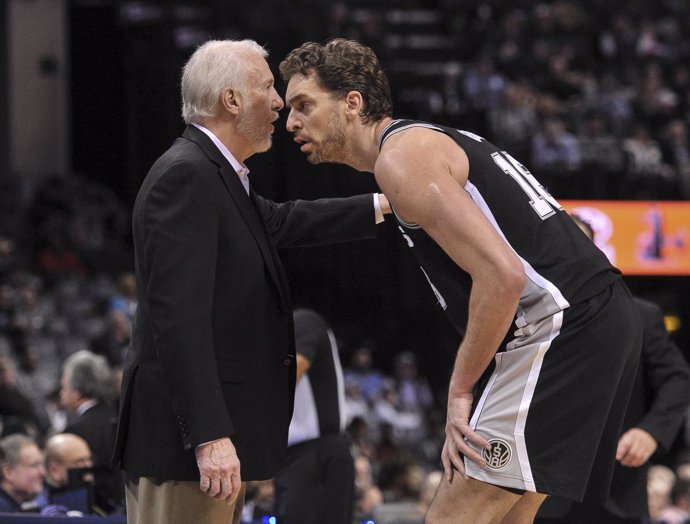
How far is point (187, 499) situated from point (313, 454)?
1.99 meters

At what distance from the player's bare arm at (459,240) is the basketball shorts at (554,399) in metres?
0.06

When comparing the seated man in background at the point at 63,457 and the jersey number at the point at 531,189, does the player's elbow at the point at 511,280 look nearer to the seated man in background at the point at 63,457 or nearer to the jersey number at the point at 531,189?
the jersey number at the point at 531,189

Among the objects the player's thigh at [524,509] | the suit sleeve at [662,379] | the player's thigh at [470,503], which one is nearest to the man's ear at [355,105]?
the player's thigh at [470,503]

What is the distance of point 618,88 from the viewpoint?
16.3 meters

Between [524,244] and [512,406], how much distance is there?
16.6 inches

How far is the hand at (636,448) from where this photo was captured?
4570 millimetres

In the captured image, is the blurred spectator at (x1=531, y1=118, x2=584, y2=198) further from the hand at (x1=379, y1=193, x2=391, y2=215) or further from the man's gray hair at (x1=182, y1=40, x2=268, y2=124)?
the man's gray hair at (x1=182, y1=40, x2=268, y2=124)

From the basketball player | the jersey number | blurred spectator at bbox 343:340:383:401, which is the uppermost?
the jersey number

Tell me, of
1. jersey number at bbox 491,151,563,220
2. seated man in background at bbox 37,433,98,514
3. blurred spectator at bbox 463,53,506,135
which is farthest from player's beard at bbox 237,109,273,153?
blurred spectator at bbox 463,53,506,135

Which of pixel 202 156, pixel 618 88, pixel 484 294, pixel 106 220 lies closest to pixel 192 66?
pixel 202 156

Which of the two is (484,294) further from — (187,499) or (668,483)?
(668,483)

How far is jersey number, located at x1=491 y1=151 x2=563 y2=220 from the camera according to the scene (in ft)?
10.3

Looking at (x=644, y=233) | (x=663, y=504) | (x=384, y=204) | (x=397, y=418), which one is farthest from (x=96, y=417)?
(x=644, y=233)

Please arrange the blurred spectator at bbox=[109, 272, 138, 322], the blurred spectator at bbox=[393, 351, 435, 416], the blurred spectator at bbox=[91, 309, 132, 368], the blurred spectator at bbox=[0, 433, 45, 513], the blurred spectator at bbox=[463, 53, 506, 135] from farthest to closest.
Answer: the blurred spectator at bbox=[463, 53, 506, 135] < the blurred spectator at bbox=[393, 351, 435, 416] < the blurred spectator at bbox=[109, 272, 138, 322] < the blurred spectator at bbox=[91, 309, 132, 368] < the blurred spectator at bbox=[0, 433, 45, 513]
